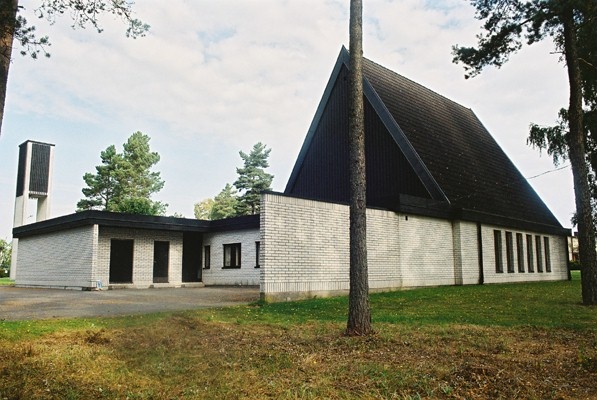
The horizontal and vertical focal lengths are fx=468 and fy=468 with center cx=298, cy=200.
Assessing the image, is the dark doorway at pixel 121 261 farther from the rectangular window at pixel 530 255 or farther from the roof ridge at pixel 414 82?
the rectangular window at pixel 530 255

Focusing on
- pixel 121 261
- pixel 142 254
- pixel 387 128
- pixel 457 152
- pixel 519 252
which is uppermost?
pixel 387 128

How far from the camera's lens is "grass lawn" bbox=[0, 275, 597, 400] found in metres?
4.31

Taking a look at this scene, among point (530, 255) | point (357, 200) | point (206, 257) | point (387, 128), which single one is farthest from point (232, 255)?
point (357, 200)

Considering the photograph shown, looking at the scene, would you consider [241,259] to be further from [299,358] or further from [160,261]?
[299,358]

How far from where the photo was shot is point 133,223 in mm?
21062

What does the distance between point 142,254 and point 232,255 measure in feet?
14.3

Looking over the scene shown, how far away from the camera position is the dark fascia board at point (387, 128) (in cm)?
1850

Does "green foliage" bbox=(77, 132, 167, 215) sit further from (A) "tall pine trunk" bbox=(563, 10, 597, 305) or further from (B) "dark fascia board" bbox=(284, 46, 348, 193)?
(A) "tall pine trunk" bbox=(563, 10, 597, 305)

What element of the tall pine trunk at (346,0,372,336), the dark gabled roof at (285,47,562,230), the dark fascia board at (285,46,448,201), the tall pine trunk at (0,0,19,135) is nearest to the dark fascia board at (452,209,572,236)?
the dark gabled roof at (285,47,562,230)

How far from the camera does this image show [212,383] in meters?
4.58

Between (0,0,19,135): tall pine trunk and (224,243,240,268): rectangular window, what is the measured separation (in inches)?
680

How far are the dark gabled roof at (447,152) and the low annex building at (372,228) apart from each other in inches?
2.8

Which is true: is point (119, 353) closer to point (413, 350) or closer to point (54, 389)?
point (54, 389)

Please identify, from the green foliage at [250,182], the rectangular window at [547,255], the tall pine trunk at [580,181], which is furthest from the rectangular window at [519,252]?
the green foliage at [250,182]
